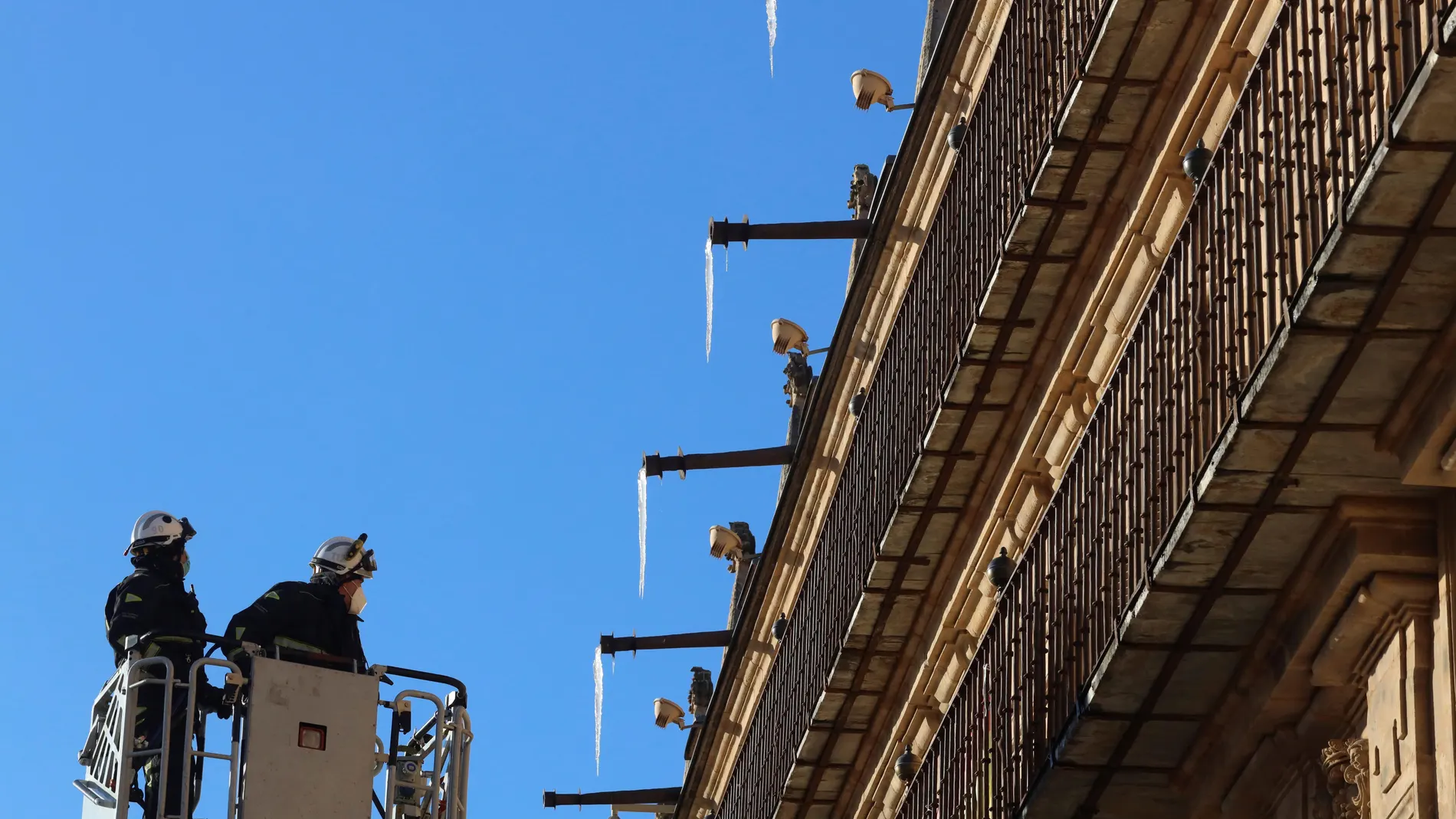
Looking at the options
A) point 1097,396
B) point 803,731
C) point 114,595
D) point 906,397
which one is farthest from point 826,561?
point 114,595

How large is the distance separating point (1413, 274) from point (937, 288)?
6.44 m

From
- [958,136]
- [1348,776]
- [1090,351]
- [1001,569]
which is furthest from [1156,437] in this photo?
[958,136]

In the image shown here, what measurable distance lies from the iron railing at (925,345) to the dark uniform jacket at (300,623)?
350 centimetres

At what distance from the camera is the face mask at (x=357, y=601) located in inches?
548

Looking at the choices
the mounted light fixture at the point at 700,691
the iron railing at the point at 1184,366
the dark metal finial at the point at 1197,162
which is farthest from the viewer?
the mounted light fixture at the point at 700,691

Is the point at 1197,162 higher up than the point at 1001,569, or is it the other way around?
the point at 1197,162

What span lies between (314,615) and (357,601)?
2.00 ft

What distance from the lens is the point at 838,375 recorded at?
19.5m

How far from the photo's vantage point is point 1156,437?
36.3 feet

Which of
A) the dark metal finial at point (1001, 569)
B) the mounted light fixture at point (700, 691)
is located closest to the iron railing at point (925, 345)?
the dark metal finial at point (1001, 569)

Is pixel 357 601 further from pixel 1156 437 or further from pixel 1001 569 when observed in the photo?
pixel 1156 437

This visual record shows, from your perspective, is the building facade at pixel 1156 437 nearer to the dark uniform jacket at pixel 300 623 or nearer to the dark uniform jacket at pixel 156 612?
the dark uniform jacket at pixel 300 623

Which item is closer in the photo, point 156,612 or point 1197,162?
point 1197,162

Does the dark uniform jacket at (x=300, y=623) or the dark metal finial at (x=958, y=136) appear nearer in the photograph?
the dark uniform jacket at (x=300, y=623)
